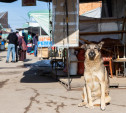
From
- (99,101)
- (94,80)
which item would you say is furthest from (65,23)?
(99,101)

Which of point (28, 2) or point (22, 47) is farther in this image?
point (22, 47)

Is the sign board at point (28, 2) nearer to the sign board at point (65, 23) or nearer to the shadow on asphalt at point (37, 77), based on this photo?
the sign board at point (65, 23)

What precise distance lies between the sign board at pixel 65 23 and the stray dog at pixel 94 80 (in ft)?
6.99

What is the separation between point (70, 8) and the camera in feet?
23.3

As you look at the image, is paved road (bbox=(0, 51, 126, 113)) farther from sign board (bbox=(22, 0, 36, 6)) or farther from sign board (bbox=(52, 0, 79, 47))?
sign board (bbox=(22, 0, 36, 6))

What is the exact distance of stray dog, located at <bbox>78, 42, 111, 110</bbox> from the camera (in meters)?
4.76

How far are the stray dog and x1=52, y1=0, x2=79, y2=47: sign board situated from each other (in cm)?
213

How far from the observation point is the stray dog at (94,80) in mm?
4762

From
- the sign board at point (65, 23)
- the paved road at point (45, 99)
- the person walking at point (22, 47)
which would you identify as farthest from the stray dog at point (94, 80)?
the person walking at point (22, 47)

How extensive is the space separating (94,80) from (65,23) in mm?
2868

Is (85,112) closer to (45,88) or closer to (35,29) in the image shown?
(45,88)

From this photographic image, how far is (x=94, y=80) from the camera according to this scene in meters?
4.84

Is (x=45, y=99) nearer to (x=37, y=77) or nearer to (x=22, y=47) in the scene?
(x=37, y=77)

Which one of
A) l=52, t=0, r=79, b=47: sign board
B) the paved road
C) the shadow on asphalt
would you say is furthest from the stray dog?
the shadow on asphalt
